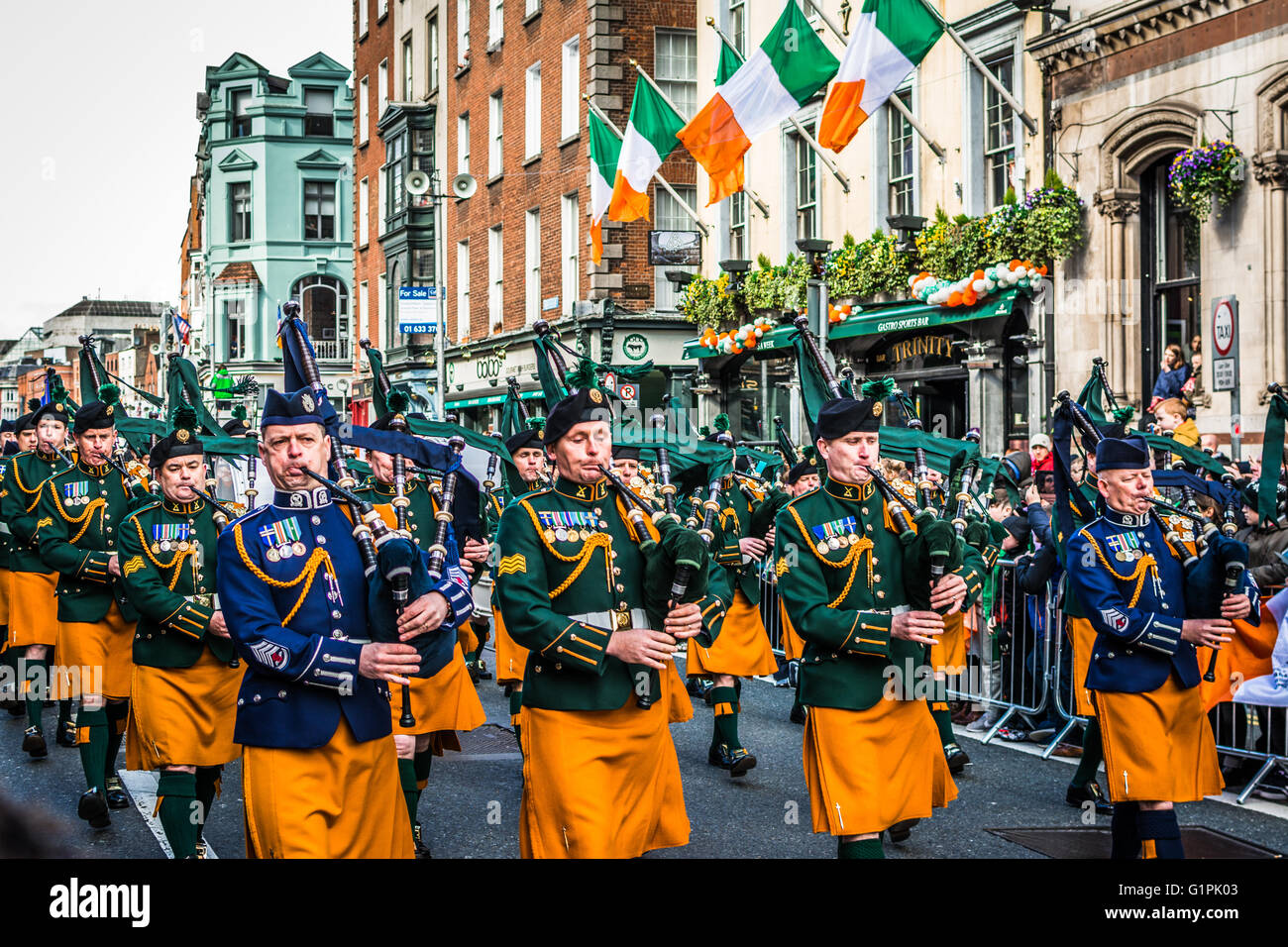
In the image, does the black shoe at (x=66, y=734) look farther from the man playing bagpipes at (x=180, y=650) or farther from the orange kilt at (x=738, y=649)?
the orange kilt at (x=738, y=649)

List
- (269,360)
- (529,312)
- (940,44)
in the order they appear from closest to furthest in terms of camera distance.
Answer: (940,44), (529,312), (269,360)

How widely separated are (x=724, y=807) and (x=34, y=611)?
5.38 metres

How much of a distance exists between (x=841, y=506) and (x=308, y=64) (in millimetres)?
59172

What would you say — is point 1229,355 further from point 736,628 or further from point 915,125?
point 915,125

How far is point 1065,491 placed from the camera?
7.50 m

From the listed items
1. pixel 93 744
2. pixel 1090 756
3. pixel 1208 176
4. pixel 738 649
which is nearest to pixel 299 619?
pixel 93 744

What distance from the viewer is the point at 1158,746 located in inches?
246

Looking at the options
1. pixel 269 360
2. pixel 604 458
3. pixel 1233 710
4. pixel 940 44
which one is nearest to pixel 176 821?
pixel 604 458

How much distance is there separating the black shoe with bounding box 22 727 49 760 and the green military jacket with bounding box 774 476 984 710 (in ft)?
20.0

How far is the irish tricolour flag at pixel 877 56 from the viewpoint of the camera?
17219 mm

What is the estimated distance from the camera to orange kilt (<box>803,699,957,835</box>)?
584 centimetres

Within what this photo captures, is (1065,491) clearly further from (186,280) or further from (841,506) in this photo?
(186,280)

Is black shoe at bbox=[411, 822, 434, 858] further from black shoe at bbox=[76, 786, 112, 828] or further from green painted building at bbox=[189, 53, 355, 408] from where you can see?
green painted building at bbox=[189, 53, 355, 408]

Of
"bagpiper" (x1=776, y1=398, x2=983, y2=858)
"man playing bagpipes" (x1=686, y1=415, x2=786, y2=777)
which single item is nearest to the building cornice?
"man playing bagpipes" (x1=686, y1=415, x2=786, y2=777)
